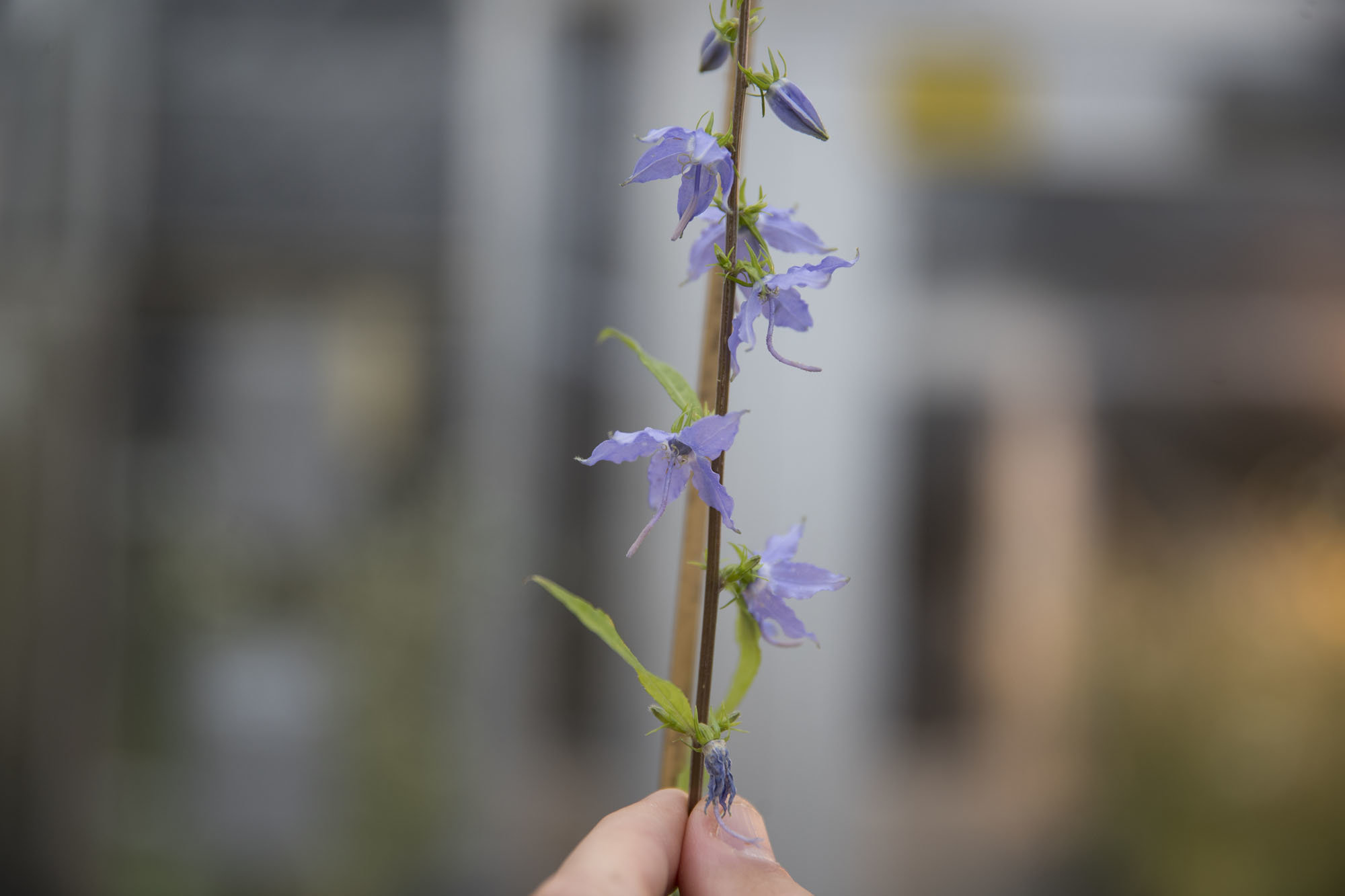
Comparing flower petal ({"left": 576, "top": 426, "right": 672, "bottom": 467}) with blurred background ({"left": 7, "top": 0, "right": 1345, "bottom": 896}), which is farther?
blurred background ({"left": 7, "top": 0, "right": 1345, "bottom": 896})

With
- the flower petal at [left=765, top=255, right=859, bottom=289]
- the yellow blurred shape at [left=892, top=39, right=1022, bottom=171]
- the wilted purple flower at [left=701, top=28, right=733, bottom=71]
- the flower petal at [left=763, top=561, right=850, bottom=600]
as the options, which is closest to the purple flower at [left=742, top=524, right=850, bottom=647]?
the flower petal at [left=763, top=561, right=850, bottom=600]

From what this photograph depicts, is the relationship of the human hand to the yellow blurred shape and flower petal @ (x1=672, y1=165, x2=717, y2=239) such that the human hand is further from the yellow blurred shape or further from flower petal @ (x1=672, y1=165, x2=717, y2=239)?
the yellow blurred shape

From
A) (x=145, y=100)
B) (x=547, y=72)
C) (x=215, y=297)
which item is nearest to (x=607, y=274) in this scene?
(x=547, y=72)

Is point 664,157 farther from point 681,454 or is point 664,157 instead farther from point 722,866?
point 722,866

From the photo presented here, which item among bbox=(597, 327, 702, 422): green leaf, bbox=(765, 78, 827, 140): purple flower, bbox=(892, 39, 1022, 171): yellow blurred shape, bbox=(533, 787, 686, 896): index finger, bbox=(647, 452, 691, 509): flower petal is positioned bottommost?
bbox=(533, 787, 686, 896): index finger

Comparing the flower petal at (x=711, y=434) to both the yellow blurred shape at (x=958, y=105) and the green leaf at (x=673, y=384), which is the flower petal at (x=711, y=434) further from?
the yellow blurred shape at (x=958, y=105)
